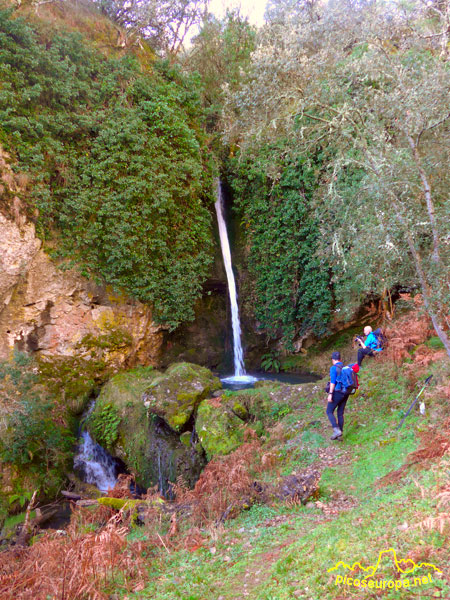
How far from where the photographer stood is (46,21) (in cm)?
1232

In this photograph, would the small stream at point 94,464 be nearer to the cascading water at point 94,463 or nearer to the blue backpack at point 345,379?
the cascading water at point 94,463

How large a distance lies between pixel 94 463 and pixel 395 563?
1017 cm

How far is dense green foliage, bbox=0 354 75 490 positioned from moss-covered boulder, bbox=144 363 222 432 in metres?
2.89

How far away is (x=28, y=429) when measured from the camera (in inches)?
395

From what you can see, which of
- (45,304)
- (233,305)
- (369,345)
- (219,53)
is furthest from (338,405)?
(219,53)

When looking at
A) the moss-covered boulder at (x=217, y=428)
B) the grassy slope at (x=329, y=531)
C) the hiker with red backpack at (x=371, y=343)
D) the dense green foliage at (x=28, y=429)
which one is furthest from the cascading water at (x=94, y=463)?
the hiker with red backpack at (x=371, y=343)

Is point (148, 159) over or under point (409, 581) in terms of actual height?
over

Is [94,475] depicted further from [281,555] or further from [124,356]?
[281,555]

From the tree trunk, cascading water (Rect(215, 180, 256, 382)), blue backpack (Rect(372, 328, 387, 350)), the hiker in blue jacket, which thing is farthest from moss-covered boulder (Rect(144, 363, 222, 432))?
the tree trunk

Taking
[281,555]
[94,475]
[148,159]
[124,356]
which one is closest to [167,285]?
[124,356]

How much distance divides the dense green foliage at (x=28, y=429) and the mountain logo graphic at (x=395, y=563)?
868 centimetres

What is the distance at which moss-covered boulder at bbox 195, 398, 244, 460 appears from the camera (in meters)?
8.98

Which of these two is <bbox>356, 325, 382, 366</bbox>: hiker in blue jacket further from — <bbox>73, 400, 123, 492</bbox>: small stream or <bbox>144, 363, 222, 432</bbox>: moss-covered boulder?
<bbox>73, 400, 123, 492</bbox>: small stream

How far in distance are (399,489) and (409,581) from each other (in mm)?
2418
